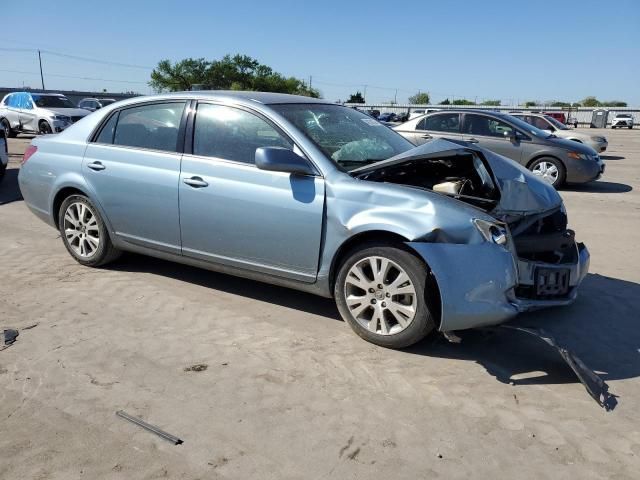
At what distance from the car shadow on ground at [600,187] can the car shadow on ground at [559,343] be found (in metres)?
7.41

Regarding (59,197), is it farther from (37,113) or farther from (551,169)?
(37,113)

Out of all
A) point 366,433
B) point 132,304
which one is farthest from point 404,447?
point 132,304

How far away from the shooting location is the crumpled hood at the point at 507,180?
13.2 feet

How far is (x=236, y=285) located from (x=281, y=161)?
1556mm

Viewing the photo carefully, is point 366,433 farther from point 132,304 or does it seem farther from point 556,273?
point 132,304

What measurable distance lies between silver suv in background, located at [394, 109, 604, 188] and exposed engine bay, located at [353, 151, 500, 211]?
6.78 meters

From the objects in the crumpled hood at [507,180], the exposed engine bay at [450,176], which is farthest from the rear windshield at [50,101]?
the crumpled hood at [507,180]

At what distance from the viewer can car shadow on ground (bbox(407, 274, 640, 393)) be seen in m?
3.51

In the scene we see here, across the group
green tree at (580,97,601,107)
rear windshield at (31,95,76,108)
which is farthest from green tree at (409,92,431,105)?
rear windshield at (31,95,76,108)

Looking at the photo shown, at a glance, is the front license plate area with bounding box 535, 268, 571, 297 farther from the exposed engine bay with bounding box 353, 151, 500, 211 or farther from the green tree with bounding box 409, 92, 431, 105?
the green tree with bounding box 409, 92, 431, 105

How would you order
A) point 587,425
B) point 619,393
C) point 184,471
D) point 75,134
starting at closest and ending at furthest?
point 184,471 → point 587,425 → point 619,393 → point 75,134

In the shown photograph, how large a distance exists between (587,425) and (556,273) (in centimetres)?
129

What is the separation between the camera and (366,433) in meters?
2.80

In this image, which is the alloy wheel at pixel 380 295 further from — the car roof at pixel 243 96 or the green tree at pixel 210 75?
the green tree at pixel 210 75
